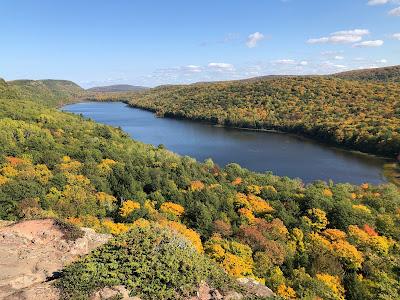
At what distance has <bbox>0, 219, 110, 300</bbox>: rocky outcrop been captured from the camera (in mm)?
15648

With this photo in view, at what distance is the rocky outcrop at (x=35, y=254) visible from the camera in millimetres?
15648

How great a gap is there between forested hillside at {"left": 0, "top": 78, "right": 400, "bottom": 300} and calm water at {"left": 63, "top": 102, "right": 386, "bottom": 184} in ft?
74.9

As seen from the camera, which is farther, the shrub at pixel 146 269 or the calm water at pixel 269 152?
the calm water at pixel 269 152

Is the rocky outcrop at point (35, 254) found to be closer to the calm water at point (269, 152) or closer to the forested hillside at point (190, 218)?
the forested hillside at point (190, 218)

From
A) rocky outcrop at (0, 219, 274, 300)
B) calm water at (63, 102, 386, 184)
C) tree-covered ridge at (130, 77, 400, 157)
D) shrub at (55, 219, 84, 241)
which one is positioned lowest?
calm water at (63, 102, 386, 184)

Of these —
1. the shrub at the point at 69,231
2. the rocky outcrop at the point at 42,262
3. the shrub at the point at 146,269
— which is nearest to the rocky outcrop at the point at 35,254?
the rocky outcrop at the point at 42,262

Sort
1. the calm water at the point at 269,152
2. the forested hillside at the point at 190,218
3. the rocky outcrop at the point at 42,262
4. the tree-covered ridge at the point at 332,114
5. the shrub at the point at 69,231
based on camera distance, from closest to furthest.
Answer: the rocky outcrop at the point at 42,262
the forested hillside at the point at 190,218
the shrub at the point at 69,231
the calm water at the point at 269,152
the tree-covered ridge at the point at 332,114

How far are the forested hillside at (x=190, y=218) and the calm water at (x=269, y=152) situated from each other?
2284 centimetres

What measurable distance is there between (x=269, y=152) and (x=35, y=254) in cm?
10061

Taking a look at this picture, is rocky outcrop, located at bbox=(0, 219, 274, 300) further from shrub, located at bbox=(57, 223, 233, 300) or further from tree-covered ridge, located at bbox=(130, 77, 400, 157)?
tree-covered ridge, located at bbox=(130, 77, 400, 157)

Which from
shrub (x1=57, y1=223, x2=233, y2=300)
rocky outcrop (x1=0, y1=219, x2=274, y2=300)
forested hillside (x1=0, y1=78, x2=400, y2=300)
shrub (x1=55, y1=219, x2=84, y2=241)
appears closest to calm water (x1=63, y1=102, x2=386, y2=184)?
forested hillside (x1=0, y1=78, x2=400, y2=300)

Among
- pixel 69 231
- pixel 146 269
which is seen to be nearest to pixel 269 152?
pixel 69 231

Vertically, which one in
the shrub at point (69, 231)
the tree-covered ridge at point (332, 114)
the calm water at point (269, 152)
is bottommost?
the calm water at point (269, 152)

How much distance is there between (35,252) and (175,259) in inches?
275
